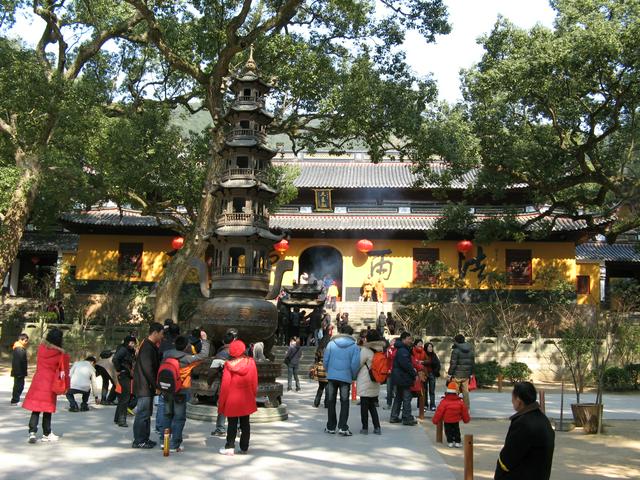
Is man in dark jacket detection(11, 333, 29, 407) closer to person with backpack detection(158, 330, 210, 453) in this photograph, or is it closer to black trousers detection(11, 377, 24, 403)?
black trousers detection(11, 377, 24, 403)

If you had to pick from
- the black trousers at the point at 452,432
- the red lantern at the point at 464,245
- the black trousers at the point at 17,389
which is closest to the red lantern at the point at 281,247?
the red lantern at the point at 464,245

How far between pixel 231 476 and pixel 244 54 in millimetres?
14375

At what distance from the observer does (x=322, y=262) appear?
30.1m

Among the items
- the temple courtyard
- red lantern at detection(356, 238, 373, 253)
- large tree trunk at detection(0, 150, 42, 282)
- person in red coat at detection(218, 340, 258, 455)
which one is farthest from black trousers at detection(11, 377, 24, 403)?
red lantern at detection(356, 238, 373, 253)

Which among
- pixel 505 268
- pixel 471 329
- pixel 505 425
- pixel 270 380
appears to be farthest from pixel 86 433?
pixel 505 268

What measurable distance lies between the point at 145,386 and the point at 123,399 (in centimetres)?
202

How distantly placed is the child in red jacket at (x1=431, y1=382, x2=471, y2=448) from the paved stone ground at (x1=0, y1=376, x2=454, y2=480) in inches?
12.6

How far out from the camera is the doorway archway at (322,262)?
29.7 metres

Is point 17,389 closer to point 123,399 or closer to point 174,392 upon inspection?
point 123,399

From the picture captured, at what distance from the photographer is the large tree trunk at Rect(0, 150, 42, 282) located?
1792 cm

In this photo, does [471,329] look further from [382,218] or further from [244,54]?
[244,54]

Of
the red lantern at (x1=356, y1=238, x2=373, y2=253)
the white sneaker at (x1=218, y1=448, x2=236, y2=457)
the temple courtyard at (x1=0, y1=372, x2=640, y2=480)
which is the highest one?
the red lantern at (x1=356, y1=238, x2=373, y2=253)

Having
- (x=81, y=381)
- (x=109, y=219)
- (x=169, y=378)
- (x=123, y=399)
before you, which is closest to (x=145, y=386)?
(x=169, y=378)

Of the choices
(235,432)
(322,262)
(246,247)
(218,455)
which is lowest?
(218,455)
